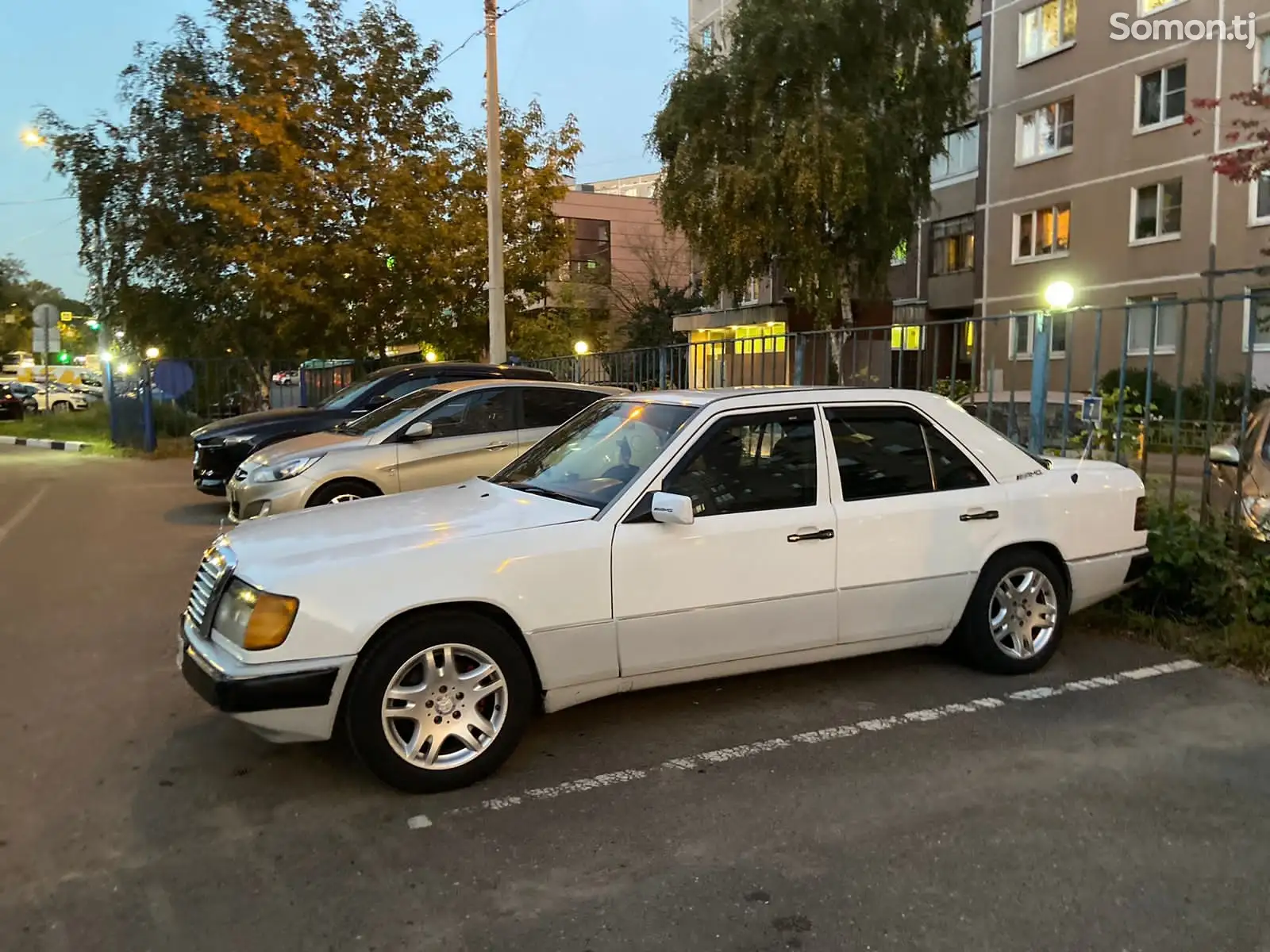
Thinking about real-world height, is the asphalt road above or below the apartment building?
below

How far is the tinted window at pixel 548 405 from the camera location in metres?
9.59

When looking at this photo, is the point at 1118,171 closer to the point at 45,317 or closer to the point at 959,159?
the point at 959,159

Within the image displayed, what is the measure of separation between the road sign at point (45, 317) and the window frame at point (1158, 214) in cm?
2611

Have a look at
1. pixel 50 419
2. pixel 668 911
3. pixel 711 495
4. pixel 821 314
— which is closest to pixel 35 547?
pixel 711 495

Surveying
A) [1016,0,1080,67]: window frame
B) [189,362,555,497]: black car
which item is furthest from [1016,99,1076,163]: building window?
[189,362,555,497]: black car

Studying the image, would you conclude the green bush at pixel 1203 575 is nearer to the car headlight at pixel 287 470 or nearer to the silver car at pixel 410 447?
the silver car at pixel 410 447

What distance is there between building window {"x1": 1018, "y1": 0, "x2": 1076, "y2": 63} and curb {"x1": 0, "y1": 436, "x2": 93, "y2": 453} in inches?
996

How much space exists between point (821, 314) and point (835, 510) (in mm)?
19032

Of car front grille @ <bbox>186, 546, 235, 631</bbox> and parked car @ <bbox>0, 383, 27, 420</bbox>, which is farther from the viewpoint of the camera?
parked car @ <bbox>0, 383, 27, 420</bbox>

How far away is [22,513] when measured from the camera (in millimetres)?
11906

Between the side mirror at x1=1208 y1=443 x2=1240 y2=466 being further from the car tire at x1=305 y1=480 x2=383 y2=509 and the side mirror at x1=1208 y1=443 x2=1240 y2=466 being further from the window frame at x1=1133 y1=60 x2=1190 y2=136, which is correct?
the window frame at x1=1133 y1=60 x2=1190 y2=136

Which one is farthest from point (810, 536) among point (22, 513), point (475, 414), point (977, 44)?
point (977, 44)

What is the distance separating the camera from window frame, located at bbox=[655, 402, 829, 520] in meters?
4.54

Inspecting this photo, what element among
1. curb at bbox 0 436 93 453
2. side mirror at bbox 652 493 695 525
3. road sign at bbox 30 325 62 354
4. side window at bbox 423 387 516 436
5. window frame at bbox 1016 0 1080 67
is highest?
window frame at bbox 1016 0 1080 67
